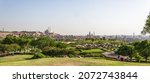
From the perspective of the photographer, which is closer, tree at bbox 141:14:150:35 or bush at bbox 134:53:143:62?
bush at bbox 134:53:143:62

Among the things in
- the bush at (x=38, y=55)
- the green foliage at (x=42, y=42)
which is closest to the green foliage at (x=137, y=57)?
the green foliage at (x=42, y=42)

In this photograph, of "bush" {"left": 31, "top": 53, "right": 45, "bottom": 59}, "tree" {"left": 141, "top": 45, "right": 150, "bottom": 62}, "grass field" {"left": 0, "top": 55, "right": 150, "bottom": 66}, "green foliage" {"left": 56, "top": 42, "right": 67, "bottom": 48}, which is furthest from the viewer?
"green foliage" {"left": 56, "top": 42, "right": 67, "bottom": 48}

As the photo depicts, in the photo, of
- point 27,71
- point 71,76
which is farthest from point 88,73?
point 27,71

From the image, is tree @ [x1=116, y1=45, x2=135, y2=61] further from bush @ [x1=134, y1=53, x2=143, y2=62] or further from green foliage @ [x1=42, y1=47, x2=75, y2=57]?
green foliage @ [x1=42, y1=47, x2=75, y2=57]

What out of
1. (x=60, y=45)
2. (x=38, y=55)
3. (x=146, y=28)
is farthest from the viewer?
(x=146, y=28)

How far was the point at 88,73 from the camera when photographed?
14.6 feet

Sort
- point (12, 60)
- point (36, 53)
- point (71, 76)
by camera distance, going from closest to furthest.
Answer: point (71, 76) < point (12, 60) < point (36, 53)

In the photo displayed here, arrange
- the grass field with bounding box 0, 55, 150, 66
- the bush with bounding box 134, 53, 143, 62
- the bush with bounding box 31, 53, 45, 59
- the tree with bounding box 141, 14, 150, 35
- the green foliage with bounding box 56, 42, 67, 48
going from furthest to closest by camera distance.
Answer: the tree with bounding box 141, 14, 150, 35
the green foliage with bounding box 56, 42, 67, 48
the bush with bounding box 134, 53, 143, 62
the bush with bounding box 31, 53, 45, 59
the grass field with bounding box 0, 55, 150, 66

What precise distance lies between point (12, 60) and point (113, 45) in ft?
7.90

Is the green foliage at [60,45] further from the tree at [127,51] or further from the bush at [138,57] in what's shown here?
the bush at [138,57]

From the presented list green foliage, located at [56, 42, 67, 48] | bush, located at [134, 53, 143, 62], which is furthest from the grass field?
green foliage, located at [56, 42, 67, 48]

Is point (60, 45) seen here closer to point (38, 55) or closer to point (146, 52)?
point (38, 55)

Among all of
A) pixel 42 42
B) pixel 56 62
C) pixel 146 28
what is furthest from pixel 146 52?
pixel 42 42

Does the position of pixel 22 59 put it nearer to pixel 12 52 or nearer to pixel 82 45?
pixel 12 52
